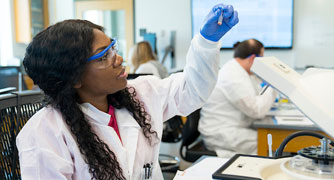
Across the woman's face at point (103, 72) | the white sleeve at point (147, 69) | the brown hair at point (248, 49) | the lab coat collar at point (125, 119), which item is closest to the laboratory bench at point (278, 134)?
the brown hair at point (248, 49)

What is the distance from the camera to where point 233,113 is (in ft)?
8.11

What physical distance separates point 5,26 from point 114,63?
4.33 metres

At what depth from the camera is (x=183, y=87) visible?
Answer: 3.92 ft

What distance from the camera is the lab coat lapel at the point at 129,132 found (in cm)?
110

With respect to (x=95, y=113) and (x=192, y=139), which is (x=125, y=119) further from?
(x=192, y=139)

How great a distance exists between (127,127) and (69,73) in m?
0.26

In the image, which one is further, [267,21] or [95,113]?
[267,21]

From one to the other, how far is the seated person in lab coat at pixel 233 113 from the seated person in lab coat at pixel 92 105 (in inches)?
49.2

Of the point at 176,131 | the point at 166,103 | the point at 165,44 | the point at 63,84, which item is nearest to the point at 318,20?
the point at 165,44

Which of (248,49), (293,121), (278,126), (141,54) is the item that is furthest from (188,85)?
(141,54)

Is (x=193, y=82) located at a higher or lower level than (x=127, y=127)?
higher

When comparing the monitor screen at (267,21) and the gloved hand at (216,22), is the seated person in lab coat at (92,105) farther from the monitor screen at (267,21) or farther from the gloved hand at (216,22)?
the monitor screen at (267,21)

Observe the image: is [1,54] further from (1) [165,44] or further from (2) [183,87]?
(2) [183,87]

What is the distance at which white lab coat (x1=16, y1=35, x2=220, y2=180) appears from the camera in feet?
3.04
